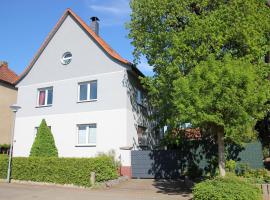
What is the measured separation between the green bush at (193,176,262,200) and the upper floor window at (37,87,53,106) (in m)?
15.0

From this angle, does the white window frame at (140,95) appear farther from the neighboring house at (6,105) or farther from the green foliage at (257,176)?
the neighboring house at (6,105)

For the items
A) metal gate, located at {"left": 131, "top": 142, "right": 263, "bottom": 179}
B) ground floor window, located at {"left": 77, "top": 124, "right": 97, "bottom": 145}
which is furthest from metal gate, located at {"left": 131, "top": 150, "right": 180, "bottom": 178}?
ground floor window, located at {"left": 77, "top": 124, "right": 97, "bottom": 145}

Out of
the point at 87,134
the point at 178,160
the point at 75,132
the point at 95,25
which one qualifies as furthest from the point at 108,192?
the point at 95,25

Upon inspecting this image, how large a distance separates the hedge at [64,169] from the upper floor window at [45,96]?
5624 mm

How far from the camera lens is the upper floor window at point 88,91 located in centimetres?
2126

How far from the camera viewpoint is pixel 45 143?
20234 millimetres

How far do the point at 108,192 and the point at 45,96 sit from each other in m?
11.2

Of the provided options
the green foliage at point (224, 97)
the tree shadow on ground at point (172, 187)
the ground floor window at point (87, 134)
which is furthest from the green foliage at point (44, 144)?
the green foliage at point (224, 97)

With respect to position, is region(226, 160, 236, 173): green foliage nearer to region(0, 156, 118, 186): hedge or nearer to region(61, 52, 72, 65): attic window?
region(0, 156, 118, 186): hedge

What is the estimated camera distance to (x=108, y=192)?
14.8m

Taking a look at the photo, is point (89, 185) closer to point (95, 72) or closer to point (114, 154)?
point (114, 154)

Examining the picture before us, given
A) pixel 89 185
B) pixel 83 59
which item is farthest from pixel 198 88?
pixel 83 59

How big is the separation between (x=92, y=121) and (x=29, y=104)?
6.23 meters

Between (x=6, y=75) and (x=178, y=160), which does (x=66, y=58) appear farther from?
(x=6, y=75)
